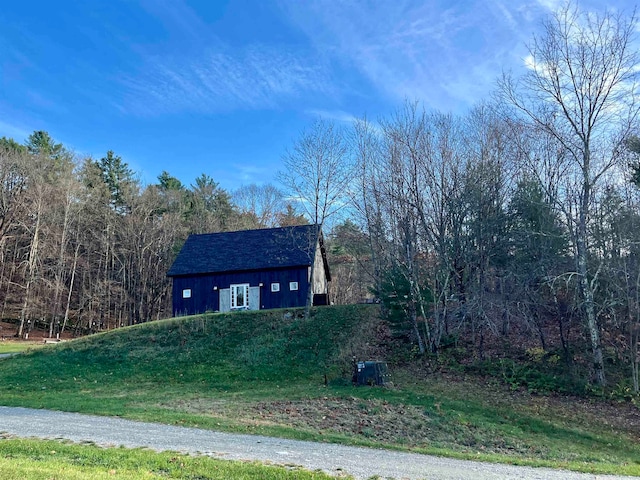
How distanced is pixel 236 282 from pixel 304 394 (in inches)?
589

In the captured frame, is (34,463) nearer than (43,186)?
Yes

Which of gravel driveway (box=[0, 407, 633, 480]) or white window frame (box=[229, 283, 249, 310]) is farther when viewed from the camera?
white window frame (box=[229, 283, 249, 310])

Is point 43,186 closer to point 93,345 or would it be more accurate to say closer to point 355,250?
point 93,345

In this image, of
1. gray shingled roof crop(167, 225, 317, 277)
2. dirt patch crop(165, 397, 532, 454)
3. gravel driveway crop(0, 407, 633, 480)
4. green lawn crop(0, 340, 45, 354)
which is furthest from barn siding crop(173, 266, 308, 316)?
gravel driveway crop(0, 407, 633, 480)

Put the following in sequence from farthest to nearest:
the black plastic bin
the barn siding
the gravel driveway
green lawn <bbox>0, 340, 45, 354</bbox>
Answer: the barn siding, green lawn <bbox>0, 340, 45, 354</bbox>, the black plastic bin, the gravel driveway

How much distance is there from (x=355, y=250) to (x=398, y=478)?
21667mm

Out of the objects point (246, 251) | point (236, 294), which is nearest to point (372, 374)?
point (236, 294)

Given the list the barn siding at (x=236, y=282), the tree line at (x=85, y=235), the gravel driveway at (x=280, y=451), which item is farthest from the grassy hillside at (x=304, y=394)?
the tree line at (x=85, y=235)

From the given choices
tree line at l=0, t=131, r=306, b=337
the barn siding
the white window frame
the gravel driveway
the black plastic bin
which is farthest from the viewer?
tree line at l=0, t=131, r=306, b=337

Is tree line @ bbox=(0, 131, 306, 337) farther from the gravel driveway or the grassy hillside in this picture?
the gravel driveway

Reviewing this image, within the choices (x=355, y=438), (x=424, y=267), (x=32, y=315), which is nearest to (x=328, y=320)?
(x=424, y=267)

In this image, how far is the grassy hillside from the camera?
1102cm

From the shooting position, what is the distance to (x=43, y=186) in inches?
1503

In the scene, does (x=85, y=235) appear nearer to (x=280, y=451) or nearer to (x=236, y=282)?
(x=236, y=282)
